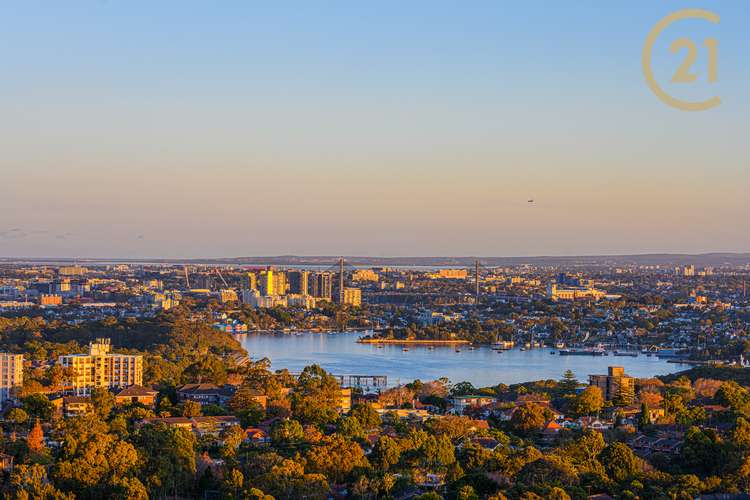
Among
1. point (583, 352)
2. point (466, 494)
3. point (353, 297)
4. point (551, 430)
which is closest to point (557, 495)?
point (466, 494)

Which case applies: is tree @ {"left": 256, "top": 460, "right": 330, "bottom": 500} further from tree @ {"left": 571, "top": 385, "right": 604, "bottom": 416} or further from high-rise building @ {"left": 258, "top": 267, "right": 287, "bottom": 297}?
high-rise building @ {"left": 258, "top": 267, "right": 287, "bottom": 297}

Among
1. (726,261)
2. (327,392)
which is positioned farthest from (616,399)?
(726,261)

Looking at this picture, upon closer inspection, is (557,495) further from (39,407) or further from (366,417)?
(39,407)

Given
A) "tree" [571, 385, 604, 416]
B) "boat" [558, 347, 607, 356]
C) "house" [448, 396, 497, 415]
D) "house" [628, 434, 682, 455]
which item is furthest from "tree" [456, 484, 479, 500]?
"boat" [558, 347, 607, 356]

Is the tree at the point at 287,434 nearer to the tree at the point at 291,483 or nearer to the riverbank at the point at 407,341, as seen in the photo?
the tree at the point at 291,483

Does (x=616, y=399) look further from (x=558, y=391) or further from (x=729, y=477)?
(x=729, y=477)
